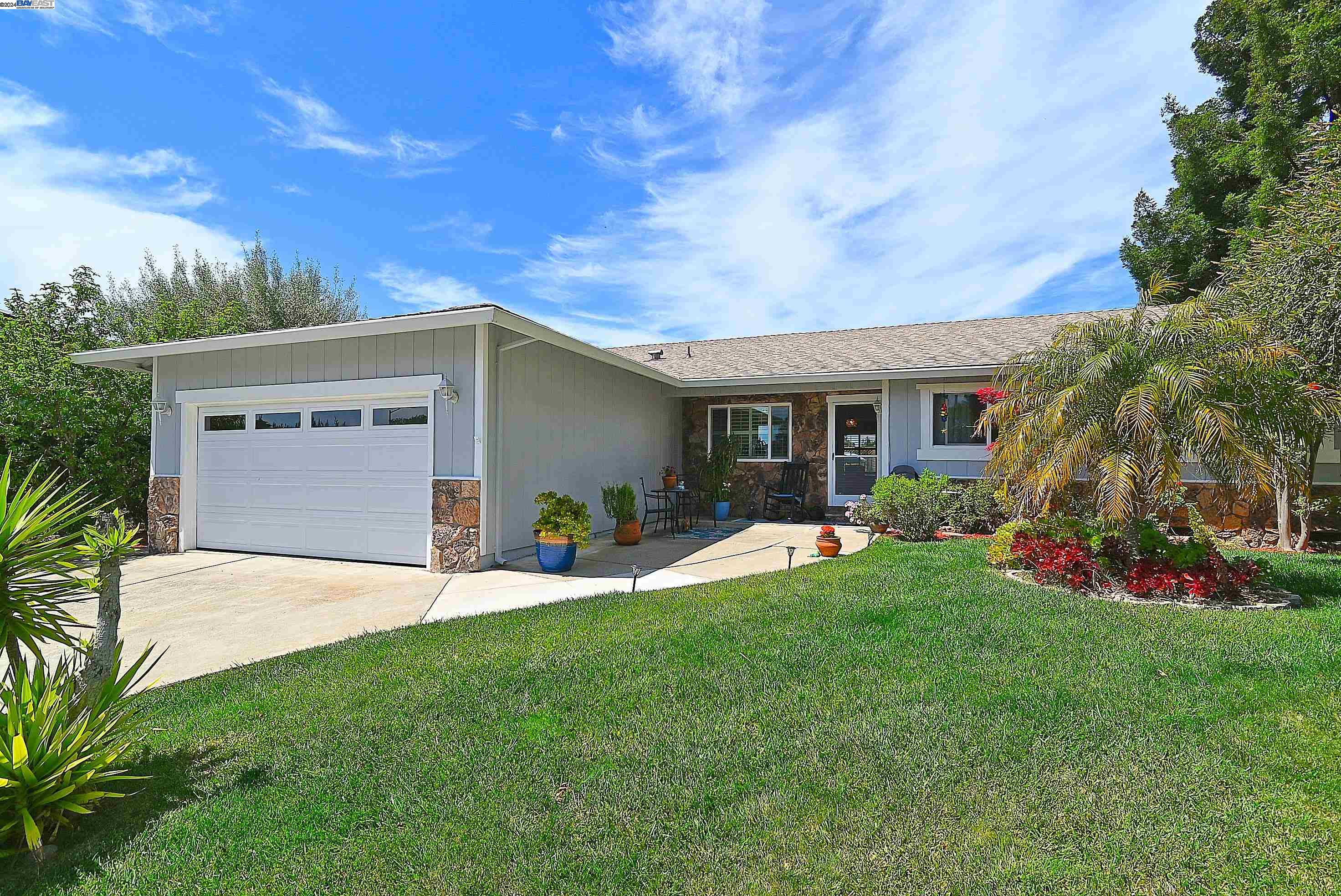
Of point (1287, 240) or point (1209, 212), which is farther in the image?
point (1209, 212)

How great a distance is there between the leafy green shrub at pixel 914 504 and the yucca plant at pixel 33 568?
8.10 m

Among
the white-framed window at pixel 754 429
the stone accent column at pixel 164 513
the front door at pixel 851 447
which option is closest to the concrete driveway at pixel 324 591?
the stone accent column at pixel 164 513

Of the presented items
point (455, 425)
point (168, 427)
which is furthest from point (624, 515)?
point (168, 427)

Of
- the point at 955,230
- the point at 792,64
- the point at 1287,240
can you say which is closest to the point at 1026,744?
the point at 1287,240

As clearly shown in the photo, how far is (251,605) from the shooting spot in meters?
5.57

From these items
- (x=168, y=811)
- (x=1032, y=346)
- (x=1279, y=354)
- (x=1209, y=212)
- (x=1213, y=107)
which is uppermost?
(x=1213, y=107)

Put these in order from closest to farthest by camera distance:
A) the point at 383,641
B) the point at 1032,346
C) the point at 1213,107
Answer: the point at 383,641 < the point at 1032,346 < the point at 1213,107

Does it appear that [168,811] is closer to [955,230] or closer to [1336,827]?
[1336,827]

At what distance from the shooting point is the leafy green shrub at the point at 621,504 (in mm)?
8648

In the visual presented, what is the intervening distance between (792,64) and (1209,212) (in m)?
10.9

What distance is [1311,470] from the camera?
7.44m

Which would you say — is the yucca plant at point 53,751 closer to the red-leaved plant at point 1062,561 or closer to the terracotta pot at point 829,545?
the red-leaved plant at point 1062,561

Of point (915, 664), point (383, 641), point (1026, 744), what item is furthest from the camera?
point (383, 641)

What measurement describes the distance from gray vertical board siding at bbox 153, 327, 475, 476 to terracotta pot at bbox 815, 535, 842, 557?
404cm
